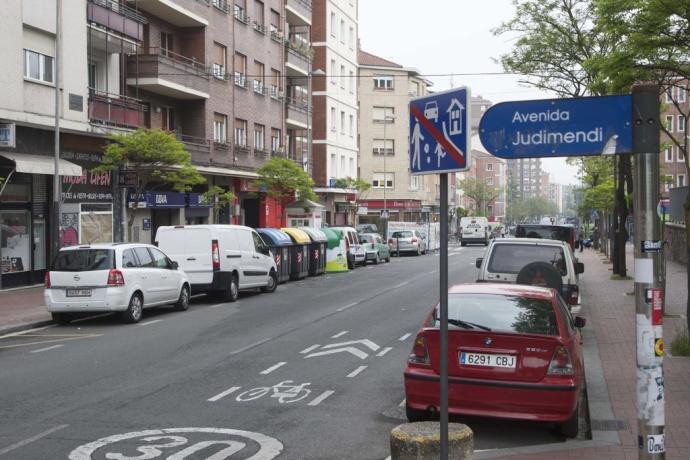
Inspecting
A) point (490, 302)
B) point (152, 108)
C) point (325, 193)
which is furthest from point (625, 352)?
point (325, 193)

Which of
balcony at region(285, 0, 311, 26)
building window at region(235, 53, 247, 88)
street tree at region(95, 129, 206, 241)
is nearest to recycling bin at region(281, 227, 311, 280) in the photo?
street tree at region(95, 129, 206, 241)

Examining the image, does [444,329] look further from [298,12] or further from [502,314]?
[298,12]

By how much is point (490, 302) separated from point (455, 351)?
→ 84cm

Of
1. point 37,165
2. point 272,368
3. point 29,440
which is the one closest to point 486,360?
point 29,440

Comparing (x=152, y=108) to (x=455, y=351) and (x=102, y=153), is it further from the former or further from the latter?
(x=455, y=351)

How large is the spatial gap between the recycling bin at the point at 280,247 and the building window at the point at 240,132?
11254 millimetres

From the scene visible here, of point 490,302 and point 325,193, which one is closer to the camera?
point 490,302

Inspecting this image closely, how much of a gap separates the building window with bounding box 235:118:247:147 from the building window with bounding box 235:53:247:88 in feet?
5.65

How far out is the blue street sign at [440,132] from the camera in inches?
189

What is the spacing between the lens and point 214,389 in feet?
32.1

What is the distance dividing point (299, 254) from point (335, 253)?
17.1ft

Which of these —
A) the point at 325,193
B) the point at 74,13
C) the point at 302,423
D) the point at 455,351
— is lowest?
the point at 302,423

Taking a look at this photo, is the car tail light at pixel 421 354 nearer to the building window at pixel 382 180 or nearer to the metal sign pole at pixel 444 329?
the metal sign pole at pixel 444 329

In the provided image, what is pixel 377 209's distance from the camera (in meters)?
80.6
